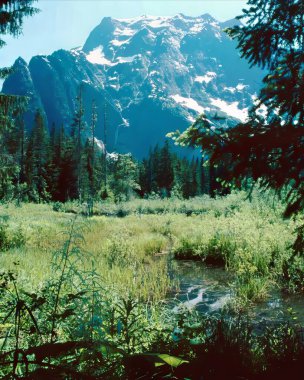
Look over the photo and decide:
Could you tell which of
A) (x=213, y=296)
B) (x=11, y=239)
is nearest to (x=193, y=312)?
(x=213, y=296)

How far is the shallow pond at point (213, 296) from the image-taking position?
6.41 m

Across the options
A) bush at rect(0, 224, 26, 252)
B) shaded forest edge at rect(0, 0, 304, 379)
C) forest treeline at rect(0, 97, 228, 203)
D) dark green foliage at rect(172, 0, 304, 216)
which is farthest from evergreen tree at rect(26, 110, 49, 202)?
dark green foliage at rect(172, 0, 304, 216)

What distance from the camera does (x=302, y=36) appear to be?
429 cm

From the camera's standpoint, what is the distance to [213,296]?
26.2 feet

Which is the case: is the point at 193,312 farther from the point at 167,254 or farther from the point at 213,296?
the point at 167,254

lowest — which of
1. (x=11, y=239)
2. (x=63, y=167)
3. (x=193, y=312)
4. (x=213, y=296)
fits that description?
(x=213, y=296)

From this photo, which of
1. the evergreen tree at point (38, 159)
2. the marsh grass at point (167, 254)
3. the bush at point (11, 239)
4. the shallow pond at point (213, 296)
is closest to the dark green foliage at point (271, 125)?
the marsh grass at point (167, 254)

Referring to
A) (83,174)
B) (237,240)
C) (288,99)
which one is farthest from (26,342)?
(83,174)

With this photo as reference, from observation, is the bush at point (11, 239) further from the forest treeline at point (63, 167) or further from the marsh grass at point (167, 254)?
the forest treeline at point (63, 167)

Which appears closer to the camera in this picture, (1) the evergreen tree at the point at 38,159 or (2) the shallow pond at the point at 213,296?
(2) the shallow pond at the point at 213,296

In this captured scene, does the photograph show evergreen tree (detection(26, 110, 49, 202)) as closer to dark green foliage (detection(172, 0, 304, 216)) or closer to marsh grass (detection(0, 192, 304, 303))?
marsh grass (detection(0, 192, 304, 303))

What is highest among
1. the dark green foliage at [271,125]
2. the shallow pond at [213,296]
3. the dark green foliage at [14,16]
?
the dark green foliage at [14,16]

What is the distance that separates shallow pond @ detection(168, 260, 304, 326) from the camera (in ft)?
21.0

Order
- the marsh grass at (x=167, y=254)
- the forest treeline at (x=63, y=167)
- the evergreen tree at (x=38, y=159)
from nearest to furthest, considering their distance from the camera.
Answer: the marsh grass at (x=167, y=254), the forest treeline at (x=63, y=167), the evergreen tree at (x=38, y=159)
